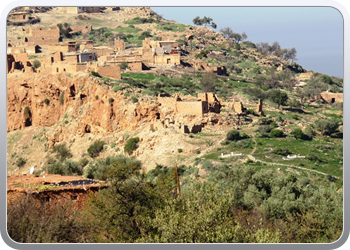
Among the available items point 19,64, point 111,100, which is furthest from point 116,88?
point 19,64

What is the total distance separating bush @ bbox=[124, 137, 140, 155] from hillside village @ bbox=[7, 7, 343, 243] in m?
0.11

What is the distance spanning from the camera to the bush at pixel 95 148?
1300 inches

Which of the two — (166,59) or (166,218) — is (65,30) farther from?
(166,218)

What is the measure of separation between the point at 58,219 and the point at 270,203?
314 inches

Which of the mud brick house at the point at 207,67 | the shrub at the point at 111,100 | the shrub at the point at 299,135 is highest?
the mud brick house at the point at 207,67

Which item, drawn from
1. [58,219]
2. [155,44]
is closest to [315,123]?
[155,44]

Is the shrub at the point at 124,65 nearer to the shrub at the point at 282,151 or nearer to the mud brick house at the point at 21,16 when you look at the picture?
the shrub at the point at 282,151

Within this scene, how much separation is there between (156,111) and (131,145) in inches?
97.6

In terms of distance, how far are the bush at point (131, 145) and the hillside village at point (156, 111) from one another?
11 centimetres

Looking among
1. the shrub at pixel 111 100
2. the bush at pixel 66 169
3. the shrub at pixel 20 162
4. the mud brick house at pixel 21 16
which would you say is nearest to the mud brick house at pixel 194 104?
the shrub at pixel 111 100

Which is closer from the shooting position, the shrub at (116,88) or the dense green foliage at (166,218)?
the dense green foliage at (166,218)

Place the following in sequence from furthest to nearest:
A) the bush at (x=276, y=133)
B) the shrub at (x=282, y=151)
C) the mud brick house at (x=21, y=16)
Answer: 1. the mud brick house at (x=21, y=16)
2. the bush at (x=276, y=133)
3. the shrub at (x=282, y=151)

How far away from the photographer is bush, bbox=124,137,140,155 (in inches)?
1239

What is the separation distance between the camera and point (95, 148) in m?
33.7
